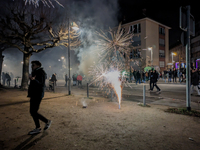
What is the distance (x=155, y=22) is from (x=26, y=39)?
3477 cm

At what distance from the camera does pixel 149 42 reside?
124 ft

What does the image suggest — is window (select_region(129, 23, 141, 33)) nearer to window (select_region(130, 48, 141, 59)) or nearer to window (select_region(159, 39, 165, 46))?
window (select_region(130, 48, 141, 59))

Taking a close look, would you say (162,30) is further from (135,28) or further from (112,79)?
(112,79)

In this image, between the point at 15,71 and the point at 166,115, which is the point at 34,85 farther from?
the point at 15,71

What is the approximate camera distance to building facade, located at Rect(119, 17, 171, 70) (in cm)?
3697

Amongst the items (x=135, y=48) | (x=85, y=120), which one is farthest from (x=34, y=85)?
(x=135, y=48)

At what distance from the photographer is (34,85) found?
3.92 metres

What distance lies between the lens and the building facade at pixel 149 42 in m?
37.0

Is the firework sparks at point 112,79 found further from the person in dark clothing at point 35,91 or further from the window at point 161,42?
the window at point 161,42

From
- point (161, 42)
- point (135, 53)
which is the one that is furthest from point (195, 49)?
point (135, 53)

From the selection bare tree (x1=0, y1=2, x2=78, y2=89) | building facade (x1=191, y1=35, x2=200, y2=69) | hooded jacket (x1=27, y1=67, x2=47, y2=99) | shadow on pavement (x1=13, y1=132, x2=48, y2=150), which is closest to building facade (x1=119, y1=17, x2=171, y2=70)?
building facade (x1=191, y1=35, x2=200, y2=69)

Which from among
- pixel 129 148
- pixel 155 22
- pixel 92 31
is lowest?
pixel 129 148

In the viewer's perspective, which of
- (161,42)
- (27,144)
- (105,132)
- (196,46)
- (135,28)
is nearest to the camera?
(27,144)

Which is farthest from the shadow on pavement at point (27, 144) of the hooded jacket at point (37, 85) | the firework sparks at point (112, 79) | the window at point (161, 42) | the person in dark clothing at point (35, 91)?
the window at point (161, 42)
